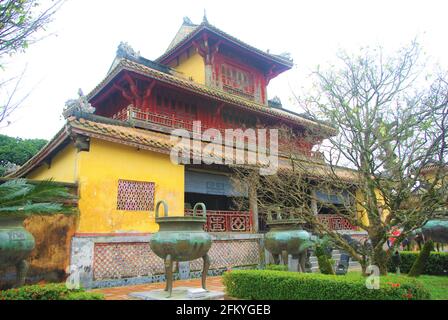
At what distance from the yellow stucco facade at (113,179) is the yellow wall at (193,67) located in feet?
19.1

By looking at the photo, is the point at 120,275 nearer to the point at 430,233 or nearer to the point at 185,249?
the point at 185,249

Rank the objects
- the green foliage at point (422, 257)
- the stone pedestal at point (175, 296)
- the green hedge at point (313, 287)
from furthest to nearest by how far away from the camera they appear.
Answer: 1. the green foliage at point (422, 257)
2. the stone pedestal at point (175, 296)
3. the green hedge at point (313, 287)

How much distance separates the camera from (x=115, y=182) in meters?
9.34

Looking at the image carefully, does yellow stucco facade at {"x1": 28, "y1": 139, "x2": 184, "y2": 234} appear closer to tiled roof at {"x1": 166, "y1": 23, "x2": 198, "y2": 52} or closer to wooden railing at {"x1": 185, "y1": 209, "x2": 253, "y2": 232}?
wooden railing at {"x1": 185, "y1": 209, "x2": 253, "y2": 232}

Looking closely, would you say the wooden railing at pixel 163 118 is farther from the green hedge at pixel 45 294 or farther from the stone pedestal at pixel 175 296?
the green hedge at pixel 45 294

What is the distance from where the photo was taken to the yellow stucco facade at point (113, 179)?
28.8ft

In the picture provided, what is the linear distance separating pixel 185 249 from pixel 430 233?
23.4ft

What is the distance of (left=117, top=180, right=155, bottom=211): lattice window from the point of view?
9.43 m

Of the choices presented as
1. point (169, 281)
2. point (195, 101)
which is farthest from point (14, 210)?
point (195, 101)

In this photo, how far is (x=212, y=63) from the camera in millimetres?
15188

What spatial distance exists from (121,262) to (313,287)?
502 cm

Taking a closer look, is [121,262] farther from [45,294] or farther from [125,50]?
[125,50]

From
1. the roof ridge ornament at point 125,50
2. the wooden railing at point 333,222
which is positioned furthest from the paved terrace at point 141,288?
the roof ridge ornament at point 125,50

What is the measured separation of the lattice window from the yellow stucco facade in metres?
0.11
